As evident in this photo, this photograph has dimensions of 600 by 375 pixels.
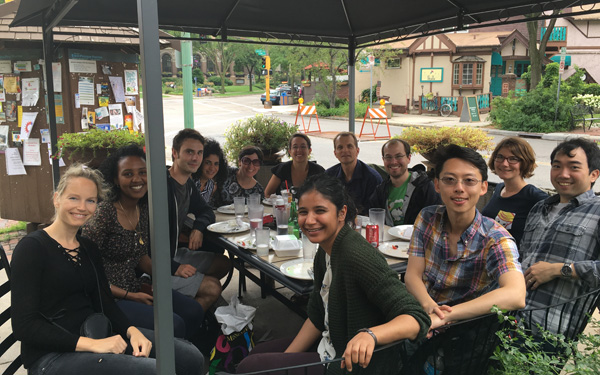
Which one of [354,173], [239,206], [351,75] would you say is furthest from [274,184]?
[351,75]

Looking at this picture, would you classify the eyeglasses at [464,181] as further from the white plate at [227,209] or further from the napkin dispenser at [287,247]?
the white plate at [227,209]

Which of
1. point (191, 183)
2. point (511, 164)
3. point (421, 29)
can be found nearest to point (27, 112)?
point (191, 183)

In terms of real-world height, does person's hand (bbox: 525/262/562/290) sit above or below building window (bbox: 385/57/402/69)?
below

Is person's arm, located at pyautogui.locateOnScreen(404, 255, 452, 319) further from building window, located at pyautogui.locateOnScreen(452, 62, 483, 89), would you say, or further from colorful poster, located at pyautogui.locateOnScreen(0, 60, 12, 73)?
building window, located at pyautogui.locateOnScreen(452, 62, 483, 89)

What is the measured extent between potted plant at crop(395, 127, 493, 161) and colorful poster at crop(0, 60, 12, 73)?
512 centimetres

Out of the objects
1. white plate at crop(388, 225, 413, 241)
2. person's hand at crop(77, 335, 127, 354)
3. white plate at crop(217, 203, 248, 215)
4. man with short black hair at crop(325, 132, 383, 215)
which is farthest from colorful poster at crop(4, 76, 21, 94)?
white plate at crop(388, 225, 413, 241)

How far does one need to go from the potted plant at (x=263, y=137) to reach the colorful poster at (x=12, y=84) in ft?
9.41

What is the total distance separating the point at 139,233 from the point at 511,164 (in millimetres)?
2645

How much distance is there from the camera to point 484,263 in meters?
2.36

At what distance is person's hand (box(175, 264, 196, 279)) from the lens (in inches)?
151

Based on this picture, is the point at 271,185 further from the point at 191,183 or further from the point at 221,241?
the point at 221,241

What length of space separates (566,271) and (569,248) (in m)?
0.23

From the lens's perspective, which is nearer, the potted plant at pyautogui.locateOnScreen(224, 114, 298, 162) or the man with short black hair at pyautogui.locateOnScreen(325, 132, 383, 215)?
the man with short black hair at pyautogui.locateOnScreen(325, 132, 383, 215)

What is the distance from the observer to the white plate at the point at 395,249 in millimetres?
Result: 3238
